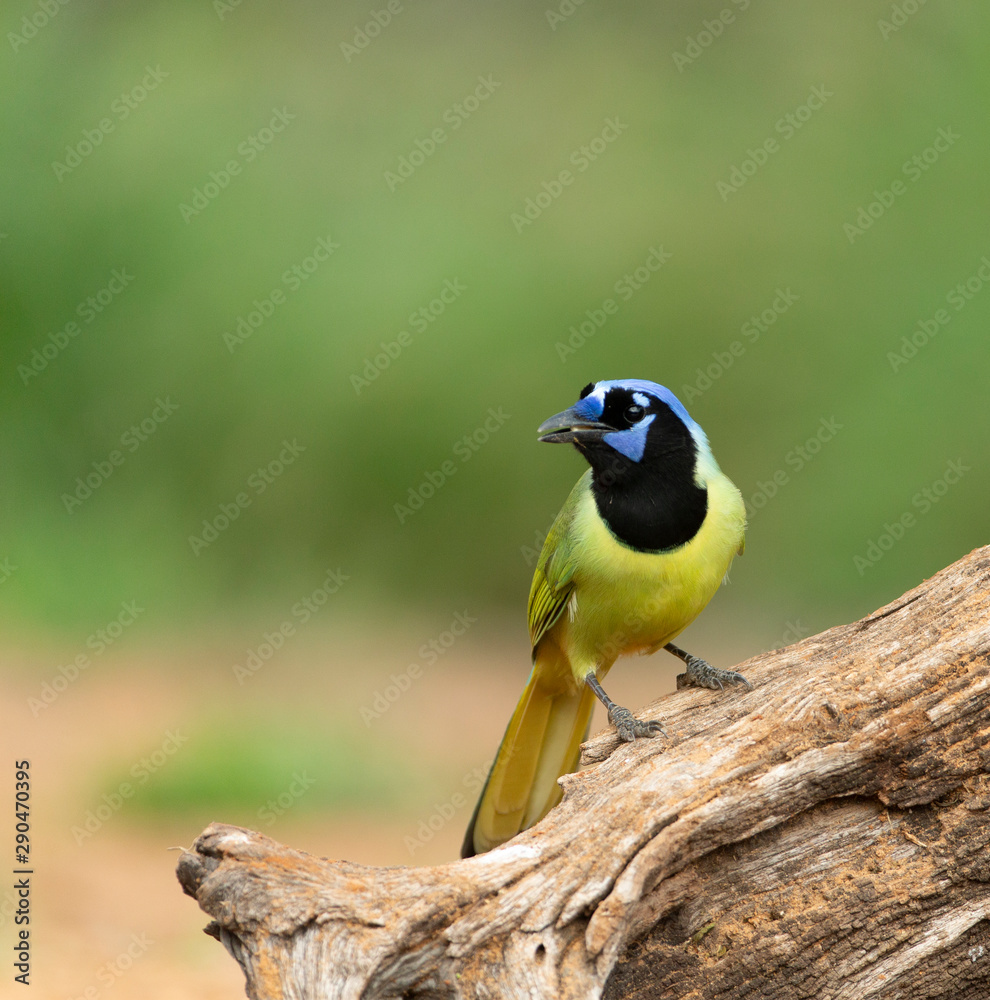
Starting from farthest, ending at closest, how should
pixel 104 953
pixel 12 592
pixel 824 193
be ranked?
1. pixel 824 193
2. pixel 12 592
3. pixel 104 953

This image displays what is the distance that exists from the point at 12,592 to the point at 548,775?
642 centimetres

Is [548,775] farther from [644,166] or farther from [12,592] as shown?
[644,166]

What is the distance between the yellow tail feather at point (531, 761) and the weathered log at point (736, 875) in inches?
43.0

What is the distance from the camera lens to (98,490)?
962cm

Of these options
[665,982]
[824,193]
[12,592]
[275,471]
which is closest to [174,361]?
[275,471]
